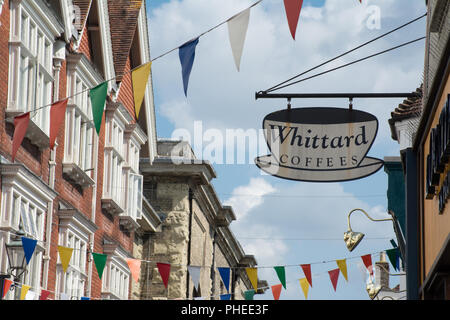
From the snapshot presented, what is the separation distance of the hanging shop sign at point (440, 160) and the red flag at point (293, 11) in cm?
215

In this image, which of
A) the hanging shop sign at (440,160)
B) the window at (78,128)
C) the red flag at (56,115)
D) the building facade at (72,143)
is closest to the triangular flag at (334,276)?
the building facade at (72,143)

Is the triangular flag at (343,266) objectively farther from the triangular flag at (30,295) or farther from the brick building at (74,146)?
the triangular flag at (30,295)

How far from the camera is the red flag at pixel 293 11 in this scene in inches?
481

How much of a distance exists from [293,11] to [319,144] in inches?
63.0

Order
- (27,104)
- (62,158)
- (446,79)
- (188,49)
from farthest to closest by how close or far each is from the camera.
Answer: (62,158) → (27,104) → (188,49) → (446,79)

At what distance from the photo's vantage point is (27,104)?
1802 cm

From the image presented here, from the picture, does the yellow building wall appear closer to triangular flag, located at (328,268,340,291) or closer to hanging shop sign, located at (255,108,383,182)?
hanging shop sign, located at (255,108,383,182)

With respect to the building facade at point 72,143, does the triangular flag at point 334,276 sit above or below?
below

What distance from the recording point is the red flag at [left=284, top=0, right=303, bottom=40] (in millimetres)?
12219

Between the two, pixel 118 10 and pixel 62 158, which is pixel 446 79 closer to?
pixel 62 158

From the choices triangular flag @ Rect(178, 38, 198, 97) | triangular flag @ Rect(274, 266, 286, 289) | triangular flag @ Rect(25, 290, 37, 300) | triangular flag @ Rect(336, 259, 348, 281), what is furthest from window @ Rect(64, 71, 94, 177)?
triangular flag @ Rect(178, 38, 198, 97)

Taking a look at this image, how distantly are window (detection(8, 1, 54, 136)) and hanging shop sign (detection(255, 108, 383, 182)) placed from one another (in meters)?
6.21
